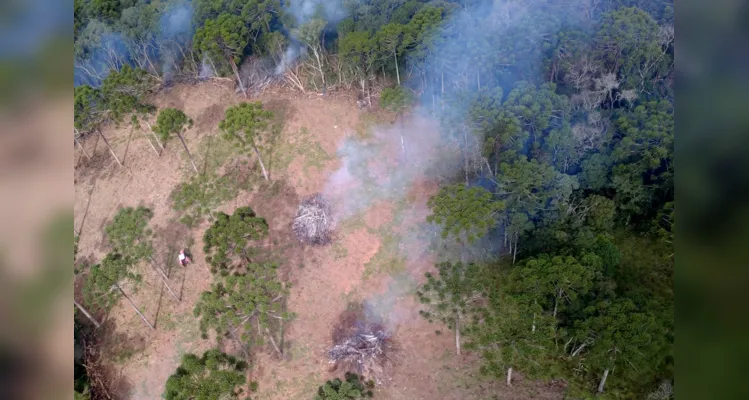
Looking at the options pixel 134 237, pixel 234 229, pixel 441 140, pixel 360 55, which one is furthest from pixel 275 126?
pixel 234 229

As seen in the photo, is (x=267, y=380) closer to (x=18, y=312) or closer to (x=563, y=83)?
(x=18, y=312)

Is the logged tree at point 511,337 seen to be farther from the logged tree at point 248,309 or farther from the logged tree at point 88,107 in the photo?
the logged tree at point 88,107

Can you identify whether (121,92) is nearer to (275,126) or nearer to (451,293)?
(275,126)

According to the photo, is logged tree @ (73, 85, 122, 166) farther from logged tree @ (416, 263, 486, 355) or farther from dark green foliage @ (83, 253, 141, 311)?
logged tree @ (416, 263, 486, 355)

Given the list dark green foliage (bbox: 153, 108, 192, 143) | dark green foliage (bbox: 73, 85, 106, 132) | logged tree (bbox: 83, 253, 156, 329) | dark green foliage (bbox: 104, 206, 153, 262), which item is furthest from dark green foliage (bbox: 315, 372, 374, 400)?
dark green foliage (bbox: 73, 85, 106, 132)

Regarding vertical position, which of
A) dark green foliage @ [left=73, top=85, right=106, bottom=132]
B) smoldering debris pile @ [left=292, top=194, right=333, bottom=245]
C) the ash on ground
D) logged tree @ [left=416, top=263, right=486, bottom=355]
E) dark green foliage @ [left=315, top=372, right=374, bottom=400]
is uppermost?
dark green foliage @ [left=73, top=85, right=106, bottom=132]

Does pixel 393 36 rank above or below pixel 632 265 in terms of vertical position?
above

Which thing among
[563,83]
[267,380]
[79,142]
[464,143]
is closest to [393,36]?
[464,143]
